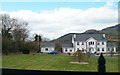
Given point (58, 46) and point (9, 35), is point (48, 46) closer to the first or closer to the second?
point (58, 46)

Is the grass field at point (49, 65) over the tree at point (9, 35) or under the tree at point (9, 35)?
under

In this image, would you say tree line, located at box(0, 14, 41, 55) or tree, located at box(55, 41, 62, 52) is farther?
tree, located at box(55, 41, 62, 52)

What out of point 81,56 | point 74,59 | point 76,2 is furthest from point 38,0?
point 74,59

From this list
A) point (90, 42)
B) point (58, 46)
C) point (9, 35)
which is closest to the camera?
point (9, 35)

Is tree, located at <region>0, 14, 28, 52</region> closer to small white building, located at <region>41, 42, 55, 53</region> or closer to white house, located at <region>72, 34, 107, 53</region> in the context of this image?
small white building, located at <region>41, 42, 55, 53</region>

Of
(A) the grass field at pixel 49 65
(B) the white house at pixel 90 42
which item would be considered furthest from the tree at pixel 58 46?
(A) the grass field at pixel 49 65

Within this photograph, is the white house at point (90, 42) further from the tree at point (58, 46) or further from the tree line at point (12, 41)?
the tree line at point (12, 41)

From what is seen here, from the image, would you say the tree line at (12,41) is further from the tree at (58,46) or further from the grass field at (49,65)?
the tree at (58,46)

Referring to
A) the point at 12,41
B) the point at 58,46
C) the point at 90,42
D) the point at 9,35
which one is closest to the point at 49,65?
the point at 9,35

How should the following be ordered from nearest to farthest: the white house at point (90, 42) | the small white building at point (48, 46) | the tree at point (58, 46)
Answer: the white house at point (90, 42), the tree at point (58, 46), the small white building at point (48, 46)

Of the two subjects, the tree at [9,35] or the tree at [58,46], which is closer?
the tree at [9,35]

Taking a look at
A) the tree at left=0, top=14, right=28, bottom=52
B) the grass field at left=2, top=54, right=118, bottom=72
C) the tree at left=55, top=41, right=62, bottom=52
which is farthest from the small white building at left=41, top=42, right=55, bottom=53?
the grass field at left=2, top=54, right=118, bottom=72

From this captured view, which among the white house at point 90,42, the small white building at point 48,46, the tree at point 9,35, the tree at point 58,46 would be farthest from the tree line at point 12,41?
the white house at point 90,42

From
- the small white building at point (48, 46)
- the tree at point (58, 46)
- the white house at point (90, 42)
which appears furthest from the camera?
the small white building at point (48, 46)
